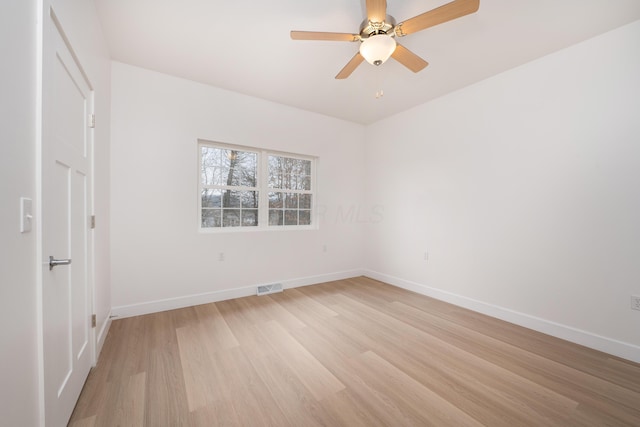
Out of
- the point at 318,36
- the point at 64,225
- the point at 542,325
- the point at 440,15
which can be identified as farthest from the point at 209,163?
the point at 542,325

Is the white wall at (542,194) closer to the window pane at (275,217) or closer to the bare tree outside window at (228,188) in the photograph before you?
the window pane at (275,217)

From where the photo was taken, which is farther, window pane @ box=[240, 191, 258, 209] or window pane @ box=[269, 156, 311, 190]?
window pane @ box=[269, 156, 311, 190]

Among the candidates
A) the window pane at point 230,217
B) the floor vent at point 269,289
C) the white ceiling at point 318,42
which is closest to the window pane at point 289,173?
the window pane at point 230,217

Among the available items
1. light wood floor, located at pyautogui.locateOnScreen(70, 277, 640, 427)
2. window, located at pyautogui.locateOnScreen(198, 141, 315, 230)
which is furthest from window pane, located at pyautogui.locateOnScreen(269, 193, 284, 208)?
light wood floor, located at pyautogui.locateOnScreen(70, 277, 640, 427)

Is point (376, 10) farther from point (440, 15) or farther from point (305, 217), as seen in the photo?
point (305, 217)

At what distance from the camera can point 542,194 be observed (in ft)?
8.26

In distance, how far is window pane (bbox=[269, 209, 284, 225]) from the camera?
12.3 ft

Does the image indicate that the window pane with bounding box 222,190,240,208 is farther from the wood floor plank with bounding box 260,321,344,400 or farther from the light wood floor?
the wood floor plank with bounding box 260,321,344,400

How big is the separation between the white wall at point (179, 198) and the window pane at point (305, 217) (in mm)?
237

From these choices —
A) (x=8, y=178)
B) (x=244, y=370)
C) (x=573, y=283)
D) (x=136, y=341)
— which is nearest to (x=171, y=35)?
(x=8, y=178)

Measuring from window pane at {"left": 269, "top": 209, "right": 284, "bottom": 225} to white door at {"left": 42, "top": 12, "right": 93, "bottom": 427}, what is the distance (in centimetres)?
216

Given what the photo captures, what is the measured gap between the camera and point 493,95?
284 centimetres

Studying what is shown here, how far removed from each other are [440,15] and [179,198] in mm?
3065

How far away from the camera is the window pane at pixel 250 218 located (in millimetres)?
3535
